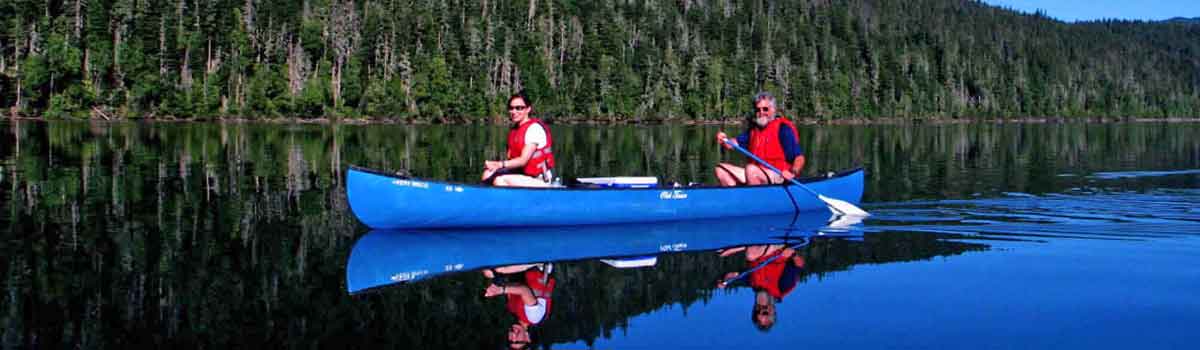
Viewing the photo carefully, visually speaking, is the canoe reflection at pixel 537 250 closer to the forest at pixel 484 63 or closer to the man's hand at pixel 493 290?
the man's hand at pixel 493 290

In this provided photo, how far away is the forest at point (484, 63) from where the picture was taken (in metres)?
83.2

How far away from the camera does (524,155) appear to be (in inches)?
532

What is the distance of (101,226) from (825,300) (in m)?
8.85

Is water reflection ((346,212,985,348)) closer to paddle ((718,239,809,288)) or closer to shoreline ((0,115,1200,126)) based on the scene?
paddle ((718,239,809,288))

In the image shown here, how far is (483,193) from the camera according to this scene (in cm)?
1343

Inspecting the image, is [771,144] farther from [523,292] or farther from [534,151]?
[523,292]

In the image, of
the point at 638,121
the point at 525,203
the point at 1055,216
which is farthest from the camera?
the point at 638,121

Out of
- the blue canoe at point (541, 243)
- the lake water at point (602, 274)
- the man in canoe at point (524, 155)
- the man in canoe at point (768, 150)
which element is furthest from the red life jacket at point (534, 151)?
the man in canoe at point (768, 150)

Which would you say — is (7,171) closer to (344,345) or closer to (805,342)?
(344,345)

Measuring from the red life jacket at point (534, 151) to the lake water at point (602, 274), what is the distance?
0.96 m

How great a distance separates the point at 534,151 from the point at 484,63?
9594 cm

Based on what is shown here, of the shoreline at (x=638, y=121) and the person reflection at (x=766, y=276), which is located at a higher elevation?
the shoreline at (x=638, y=121)

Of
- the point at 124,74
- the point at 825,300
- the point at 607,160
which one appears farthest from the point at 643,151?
the point at 124,74

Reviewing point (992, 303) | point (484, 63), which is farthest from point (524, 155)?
point (484, 63)
